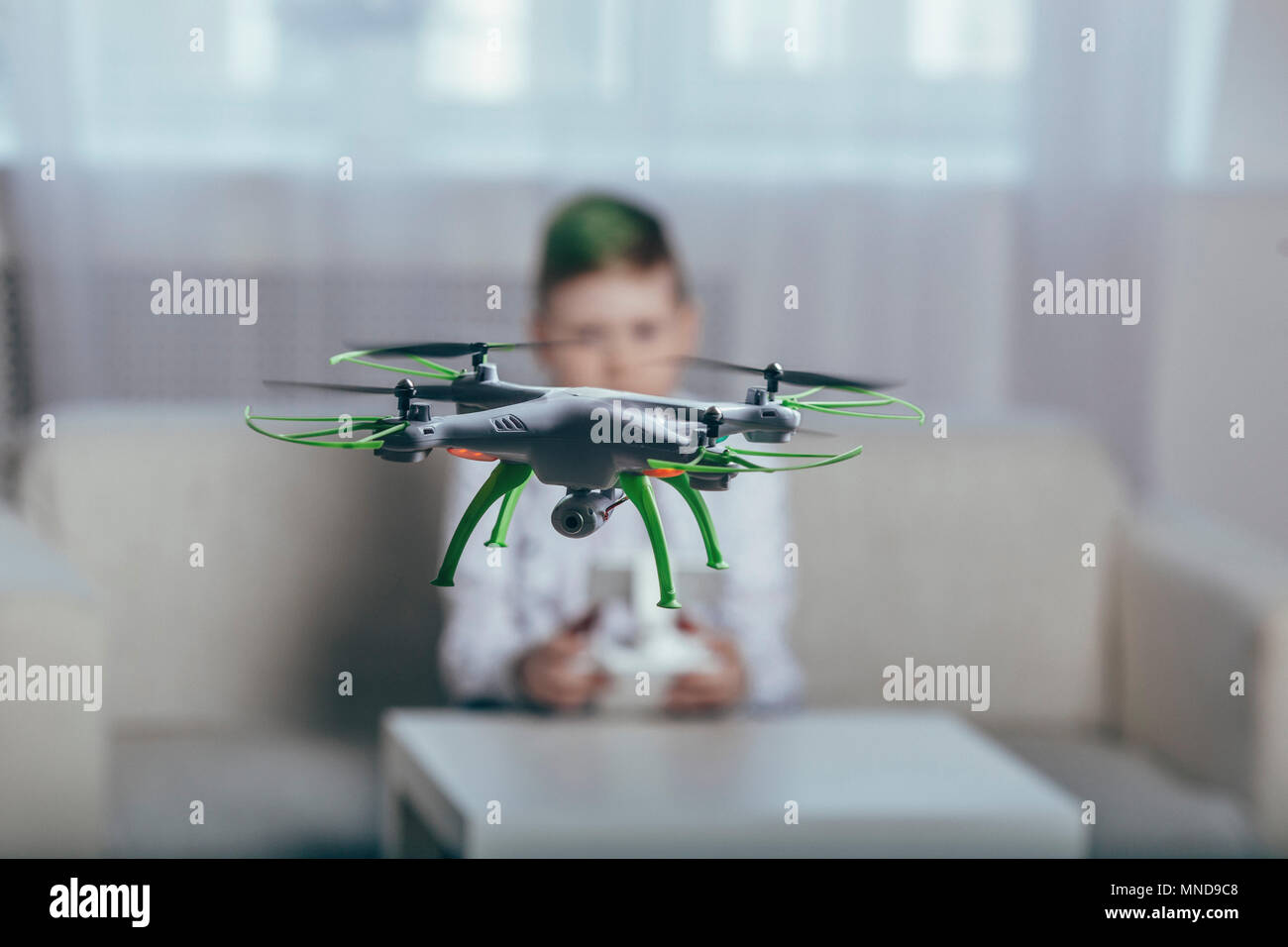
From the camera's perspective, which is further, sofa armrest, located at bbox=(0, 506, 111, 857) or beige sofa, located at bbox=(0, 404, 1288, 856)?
beige sofa, located at bbox=(0, 404, 1288, 856)

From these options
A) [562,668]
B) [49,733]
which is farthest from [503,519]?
[49,733]

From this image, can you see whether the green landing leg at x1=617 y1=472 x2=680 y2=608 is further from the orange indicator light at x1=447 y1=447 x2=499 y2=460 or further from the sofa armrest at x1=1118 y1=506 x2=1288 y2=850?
the sofa armrest at x1=1118 y1=506 x2=1288 y2=850

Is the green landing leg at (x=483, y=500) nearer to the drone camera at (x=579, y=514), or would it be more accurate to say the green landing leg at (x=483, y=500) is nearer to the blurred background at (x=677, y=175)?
the drone camera at (x=579, y=514)

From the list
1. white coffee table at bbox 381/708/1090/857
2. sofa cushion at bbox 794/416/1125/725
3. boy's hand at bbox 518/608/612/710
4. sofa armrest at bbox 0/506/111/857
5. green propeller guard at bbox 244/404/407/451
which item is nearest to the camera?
green propeller guard at bbox 244/404/407/451

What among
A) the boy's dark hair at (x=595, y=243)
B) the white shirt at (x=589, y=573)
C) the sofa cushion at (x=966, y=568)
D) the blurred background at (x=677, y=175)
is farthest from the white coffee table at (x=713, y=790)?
the blurred background at (x=677, y=175)

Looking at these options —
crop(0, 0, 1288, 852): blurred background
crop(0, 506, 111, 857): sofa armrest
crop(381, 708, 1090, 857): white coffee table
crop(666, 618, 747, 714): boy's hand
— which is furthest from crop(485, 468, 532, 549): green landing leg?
crop(0, 0, 1288, 852): blurred background

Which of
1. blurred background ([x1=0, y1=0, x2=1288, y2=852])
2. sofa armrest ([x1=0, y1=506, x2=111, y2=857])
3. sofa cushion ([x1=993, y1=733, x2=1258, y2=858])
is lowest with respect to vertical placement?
sofa cushion ([x1=993, y1=733, x2=1258, y2=858])

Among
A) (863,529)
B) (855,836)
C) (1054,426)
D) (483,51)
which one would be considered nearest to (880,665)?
(863,529)

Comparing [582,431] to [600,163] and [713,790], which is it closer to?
[713,790]
